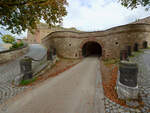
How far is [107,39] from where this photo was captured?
11.6 meters

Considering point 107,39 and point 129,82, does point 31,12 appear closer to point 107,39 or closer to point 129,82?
point 129,82

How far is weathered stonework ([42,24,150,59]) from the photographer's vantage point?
9719 millimetres

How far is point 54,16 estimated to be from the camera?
235 inches

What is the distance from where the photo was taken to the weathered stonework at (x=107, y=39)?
9.72 meters

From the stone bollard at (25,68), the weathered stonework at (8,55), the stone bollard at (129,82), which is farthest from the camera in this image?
the weathered stonework at (8,55)

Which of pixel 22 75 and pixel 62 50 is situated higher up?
pixel 62 50

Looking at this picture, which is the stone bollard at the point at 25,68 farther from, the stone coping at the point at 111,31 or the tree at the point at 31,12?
the stone coping at the point at 111,31

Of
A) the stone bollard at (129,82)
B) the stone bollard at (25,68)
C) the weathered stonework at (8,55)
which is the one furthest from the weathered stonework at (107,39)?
the stone bollard at (129,82)

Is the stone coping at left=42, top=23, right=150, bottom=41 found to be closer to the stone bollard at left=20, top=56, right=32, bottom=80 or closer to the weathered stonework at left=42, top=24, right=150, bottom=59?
the weathered stonework at left=42, top=24, right=150, bottom=59

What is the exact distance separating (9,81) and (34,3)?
5690 mm

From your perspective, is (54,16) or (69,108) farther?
(54,16)

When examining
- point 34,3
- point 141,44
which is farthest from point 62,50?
point 141,44

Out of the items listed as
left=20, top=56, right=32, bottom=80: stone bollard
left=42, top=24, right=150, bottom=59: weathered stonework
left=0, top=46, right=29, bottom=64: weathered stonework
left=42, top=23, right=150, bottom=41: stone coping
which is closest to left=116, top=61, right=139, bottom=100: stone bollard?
left=20, top=56, right=32, bottom=80: stone bollard

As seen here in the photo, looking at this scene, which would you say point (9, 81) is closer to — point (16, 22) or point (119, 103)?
point (16, 22)
